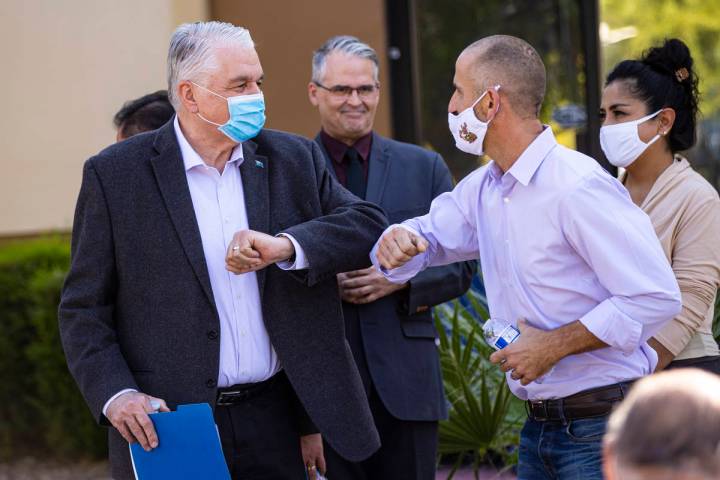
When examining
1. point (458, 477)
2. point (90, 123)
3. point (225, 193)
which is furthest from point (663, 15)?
point (225, 193)

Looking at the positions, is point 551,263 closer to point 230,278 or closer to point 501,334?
point 501,334

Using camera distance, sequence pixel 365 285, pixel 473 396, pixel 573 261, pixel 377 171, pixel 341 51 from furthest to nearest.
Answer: pixel 473 396 < pixel 341 51 < pixel 377 171 < pixel 365 285 < pixel 573 261

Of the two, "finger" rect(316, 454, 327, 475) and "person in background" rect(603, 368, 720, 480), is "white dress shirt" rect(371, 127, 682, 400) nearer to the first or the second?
"finger" rect(316, 454, 327, 475)

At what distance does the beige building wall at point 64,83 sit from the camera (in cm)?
757

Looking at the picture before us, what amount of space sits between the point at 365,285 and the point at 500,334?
107 centimetres

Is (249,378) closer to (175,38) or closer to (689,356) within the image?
(175,38)

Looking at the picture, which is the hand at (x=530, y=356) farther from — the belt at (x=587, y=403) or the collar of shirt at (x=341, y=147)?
the collar of shirt at (x=341, y=147)

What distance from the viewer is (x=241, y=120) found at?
3.26 meters

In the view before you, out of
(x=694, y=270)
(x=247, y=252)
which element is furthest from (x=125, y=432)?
(x=694, y=270)

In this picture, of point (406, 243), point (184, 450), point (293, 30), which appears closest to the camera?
point (184, 450)

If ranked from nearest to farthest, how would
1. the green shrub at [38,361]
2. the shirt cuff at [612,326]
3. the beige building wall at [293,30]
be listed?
the shirt cuff at [612,326], the green shrub at [38,361], the beige building wall at [293,30]

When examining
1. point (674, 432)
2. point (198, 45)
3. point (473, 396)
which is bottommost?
point (473, 396)

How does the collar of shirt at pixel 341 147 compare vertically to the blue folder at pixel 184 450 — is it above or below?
above

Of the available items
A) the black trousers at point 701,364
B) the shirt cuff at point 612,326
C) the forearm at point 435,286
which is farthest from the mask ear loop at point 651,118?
the shirt cuff at point 612,326
